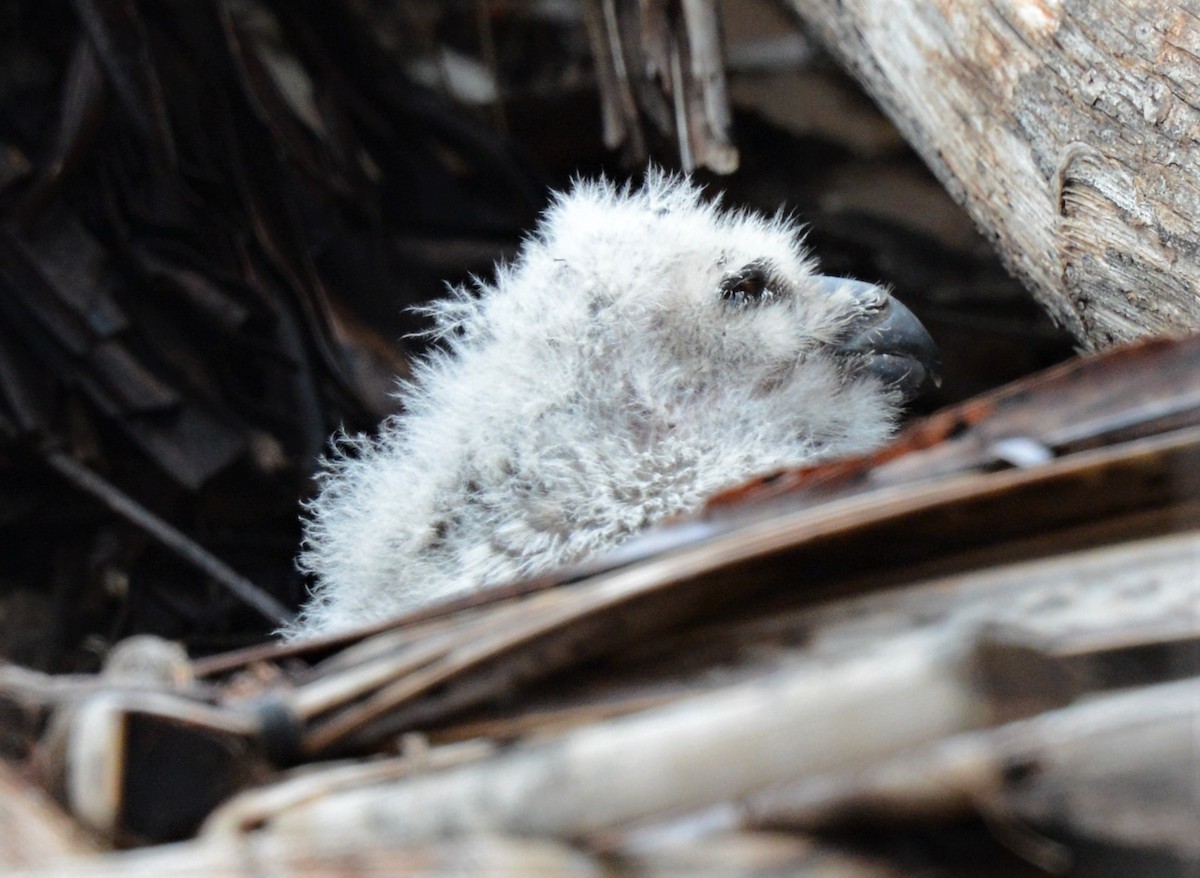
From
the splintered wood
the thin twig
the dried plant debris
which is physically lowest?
the splintered wood

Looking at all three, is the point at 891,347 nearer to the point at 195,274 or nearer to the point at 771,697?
the point at 771,697

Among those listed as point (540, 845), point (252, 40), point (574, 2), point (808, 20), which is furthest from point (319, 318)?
point (540, 845)

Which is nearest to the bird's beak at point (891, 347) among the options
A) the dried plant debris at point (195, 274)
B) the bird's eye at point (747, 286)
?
the bird's eye at point (747, 286)

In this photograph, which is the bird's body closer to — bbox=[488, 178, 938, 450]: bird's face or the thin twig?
bbox=[488, 178, 938, 450]: bird's face

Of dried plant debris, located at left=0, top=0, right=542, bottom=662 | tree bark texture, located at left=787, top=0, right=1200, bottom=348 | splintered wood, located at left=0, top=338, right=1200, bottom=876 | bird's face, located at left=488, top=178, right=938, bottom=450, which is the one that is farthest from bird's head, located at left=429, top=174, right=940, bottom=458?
dried plant debris, located at left=0, top=0, right=542, bottom=662

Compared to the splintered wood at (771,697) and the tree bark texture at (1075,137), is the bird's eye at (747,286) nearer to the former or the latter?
the tree bark texture at (1075,137)

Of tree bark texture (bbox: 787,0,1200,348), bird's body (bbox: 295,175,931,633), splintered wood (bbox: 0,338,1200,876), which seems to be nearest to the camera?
splintered wood (bbox: 0,338,1200,876)

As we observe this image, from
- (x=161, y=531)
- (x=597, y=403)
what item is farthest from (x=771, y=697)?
(x=161, y=531)
